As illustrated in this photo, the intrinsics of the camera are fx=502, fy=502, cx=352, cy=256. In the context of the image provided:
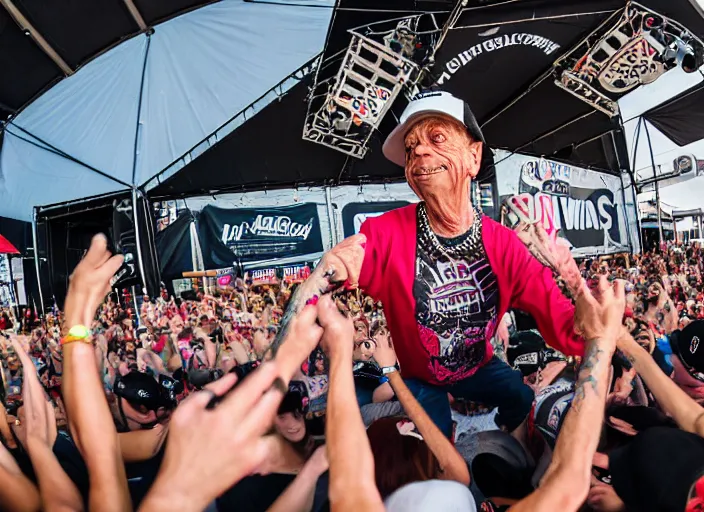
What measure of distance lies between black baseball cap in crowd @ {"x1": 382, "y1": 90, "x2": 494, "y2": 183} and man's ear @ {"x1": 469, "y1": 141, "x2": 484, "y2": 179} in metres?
0.02

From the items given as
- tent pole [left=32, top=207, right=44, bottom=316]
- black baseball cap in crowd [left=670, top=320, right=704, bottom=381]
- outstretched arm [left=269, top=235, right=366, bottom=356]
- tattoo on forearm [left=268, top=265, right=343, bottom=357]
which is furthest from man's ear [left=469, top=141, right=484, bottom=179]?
tent pole [left=32, top=207, right=44, bottom=316]

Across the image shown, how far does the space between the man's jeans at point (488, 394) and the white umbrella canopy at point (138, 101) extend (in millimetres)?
991

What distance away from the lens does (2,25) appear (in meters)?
1.27

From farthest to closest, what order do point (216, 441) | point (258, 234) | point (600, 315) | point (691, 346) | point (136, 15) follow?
1. point (691, 346)
2. point (600, 315)
3. point (258, 234)
4. point (136, 15)
5. point (216, 441)

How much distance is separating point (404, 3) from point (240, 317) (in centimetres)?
99

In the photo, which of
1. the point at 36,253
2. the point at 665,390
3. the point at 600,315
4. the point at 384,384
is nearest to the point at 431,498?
the point at 384,384

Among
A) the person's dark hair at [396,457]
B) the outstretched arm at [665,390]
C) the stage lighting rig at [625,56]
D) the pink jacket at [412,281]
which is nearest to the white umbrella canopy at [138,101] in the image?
the pink jacket at [412,281]

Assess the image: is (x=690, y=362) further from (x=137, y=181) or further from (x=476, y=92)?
(x=137, y=181)

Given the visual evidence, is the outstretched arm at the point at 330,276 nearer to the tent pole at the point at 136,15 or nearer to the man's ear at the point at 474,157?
the man's ear at the point at 474,157

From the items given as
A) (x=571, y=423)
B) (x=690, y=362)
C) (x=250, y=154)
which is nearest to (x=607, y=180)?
(x=690, y=362)

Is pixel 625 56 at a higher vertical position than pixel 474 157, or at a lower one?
higher

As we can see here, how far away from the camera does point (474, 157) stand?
1444 millimetres

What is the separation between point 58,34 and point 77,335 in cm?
79

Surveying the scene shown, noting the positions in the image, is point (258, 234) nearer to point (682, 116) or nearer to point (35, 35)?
point (35, 35)
